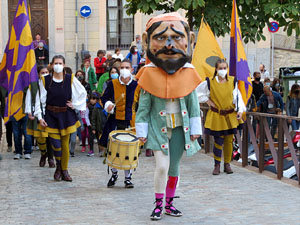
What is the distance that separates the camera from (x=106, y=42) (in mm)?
26562

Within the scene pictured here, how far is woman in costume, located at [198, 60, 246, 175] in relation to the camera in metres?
9.33

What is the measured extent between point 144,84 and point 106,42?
20254 millimetres

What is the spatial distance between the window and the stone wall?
663cm

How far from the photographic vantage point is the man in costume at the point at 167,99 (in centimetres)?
651

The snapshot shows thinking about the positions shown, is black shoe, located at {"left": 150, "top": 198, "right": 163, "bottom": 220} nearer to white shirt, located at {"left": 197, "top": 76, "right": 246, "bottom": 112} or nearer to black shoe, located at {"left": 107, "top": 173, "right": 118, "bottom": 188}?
black shoe, located at {"left": 107, "top": 173, "right": 118, "bottom": 188}

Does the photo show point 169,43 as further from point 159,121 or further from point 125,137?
point 125,137

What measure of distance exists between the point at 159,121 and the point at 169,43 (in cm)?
82

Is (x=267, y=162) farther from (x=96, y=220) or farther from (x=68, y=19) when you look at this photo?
(x=68, y=19)

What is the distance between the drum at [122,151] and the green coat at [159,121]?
1.30m

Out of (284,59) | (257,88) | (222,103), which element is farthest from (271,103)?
(284,59)

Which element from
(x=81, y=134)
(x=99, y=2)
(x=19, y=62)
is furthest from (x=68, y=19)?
(x=19, y=62)

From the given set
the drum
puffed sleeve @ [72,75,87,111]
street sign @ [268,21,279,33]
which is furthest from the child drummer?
street sign @ [268,21,279,33]

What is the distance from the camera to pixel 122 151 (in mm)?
7883

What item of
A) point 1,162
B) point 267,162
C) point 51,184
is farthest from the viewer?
point 1,162
